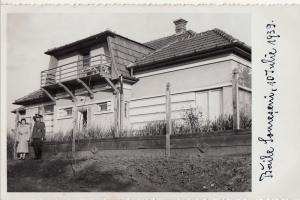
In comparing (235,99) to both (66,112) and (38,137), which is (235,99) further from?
(38,137)

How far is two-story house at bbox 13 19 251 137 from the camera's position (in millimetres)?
7113

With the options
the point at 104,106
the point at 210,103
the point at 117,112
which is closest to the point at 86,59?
the point at 104,106

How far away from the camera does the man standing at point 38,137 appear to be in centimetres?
768

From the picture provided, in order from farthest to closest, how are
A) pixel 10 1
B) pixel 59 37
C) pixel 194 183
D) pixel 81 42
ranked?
pixel 81 42 < pixel 59 37 < pixel 10 1 < pixel 194 183

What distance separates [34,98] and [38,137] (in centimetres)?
87

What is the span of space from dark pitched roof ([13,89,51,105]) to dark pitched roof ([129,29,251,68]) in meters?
1.87

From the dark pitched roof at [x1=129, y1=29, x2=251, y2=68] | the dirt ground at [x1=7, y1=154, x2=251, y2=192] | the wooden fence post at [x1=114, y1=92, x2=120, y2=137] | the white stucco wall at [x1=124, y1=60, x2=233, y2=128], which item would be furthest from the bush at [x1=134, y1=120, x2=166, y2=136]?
the dark pitched roof at [x1=129, y1=29, x2=251, y2=68]

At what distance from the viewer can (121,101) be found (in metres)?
8.02

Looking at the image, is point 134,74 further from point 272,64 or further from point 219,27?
point 272,64

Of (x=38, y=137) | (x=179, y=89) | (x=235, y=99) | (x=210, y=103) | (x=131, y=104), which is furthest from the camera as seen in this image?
(x=131, y=104)

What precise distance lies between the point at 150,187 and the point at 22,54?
2.96m

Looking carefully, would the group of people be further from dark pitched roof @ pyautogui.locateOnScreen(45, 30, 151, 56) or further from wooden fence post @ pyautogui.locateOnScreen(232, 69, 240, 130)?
wooden fence post @ pyautogui.locateOnScreen(232, 69, 240, 130)

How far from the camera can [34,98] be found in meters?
8.27

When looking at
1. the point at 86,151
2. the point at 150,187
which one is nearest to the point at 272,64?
the point at 150,187
